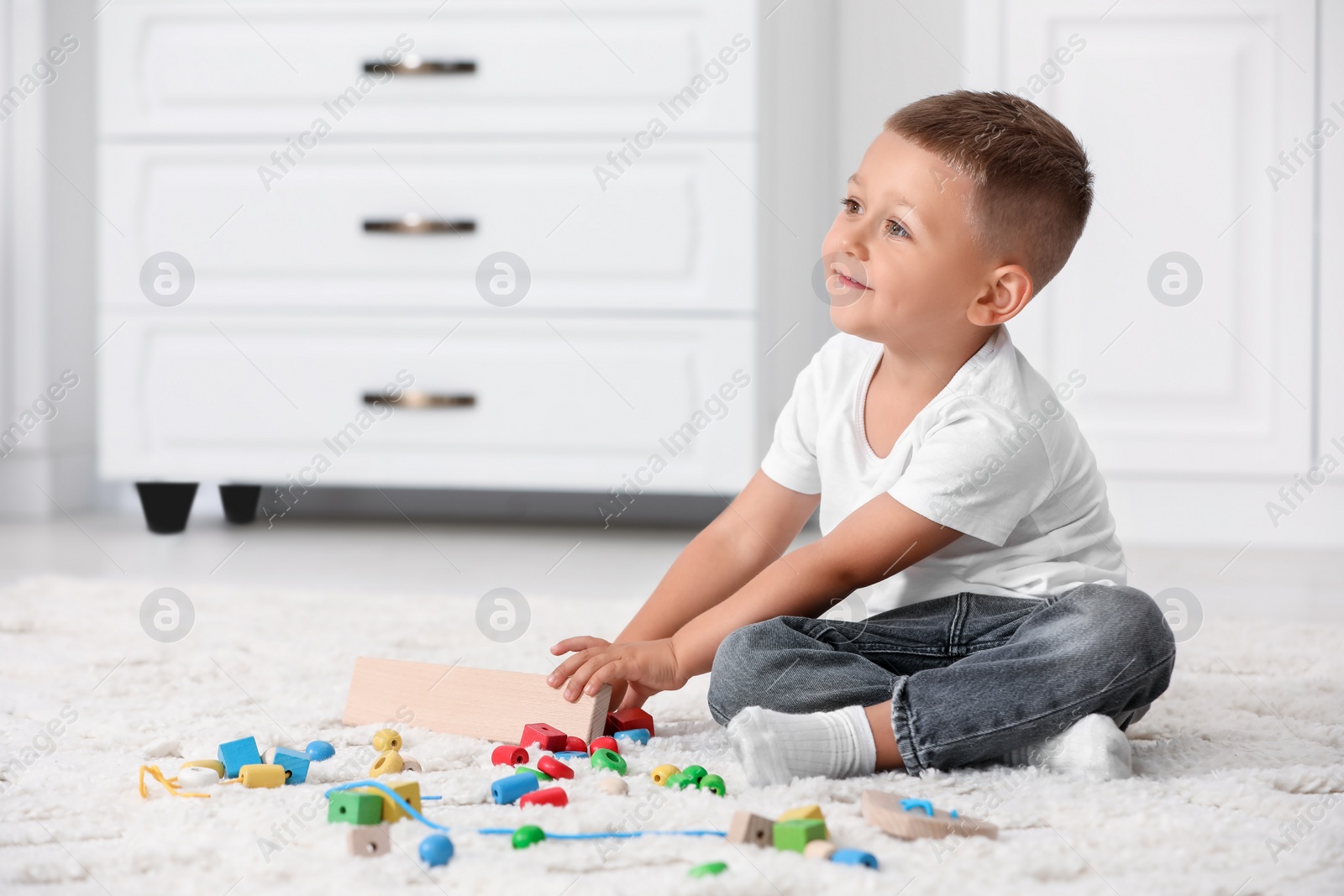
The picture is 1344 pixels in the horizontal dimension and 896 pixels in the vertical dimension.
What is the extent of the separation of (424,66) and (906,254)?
3.70ft

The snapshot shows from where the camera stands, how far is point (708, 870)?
0.55m

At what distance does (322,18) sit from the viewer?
178cm

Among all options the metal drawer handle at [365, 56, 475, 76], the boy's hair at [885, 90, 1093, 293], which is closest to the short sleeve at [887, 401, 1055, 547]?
the boy's hair at [885, 90, 1093, 293]

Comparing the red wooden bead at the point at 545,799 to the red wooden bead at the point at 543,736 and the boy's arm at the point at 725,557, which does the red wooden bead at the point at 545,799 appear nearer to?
the red wooden bead at the point at 543,736

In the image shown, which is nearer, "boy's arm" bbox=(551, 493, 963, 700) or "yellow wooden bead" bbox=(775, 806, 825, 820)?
"yellow wooden bead" bbox=(775, 806, 825, 820)

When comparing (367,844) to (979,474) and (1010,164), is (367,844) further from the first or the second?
(1010,164)

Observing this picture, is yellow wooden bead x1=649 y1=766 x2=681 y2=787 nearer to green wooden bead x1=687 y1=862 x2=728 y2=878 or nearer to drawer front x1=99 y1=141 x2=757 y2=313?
green wooden bead x1=687 y1=862 x2=728 y2=878

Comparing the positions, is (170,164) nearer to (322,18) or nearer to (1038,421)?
(322,18)

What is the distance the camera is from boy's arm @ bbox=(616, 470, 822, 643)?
939mm

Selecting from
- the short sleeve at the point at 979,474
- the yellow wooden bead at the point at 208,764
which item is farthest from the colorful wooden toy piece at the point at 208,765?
the short sleeve at the point at 979,474

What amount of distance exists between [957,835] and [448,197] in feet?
4.47

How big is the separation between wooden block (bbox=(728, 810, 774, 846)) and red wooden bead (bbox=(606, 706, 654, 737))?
24 centimetres

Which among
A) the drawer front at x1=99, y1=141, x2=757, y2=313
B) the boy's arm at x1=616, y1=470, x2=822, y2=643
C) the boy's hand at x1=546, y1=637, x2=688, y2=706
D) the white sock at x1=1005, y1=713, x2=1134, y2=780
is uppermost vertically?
the drawer front at x1=99, y1=141, x2=757, y2=313

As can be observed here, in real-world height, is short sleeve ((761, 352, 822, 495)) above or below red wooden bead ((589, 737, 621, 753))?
above
